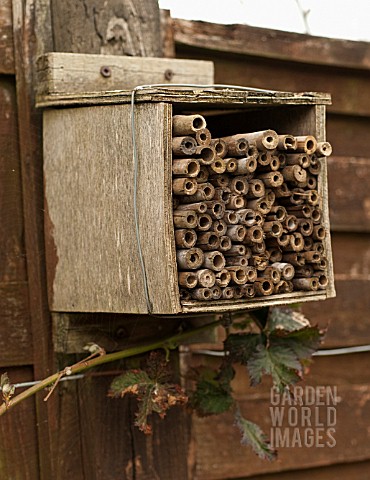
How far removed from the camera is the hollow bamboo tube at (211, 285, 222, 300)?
1.82m

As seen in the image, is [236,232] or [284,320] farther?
[284,320]

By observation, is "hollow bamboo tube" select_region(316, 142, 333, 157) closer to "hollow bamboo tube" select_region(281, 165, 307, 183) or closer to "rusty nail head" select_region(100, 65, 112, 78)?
"hollow bamboo tube" select_region(281, 165, 307, 183)

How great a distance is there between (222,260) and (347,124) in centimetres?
108

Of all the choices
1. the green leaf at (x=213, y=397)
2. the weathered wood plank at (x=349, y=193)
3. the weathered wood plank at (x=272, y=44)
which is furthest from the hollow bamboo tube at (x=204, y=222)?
the weathered wood plank at (x=349, y=193)

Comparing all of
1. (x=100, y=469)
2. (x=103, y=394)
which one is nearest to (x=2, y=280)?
(x=103, y=394)

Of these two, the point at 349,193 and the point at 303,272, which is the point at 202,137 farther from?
the point at 349,193

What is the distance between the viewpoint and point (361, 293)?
2771 mm

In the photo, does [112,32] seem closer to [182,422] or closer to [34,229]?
[34,229]

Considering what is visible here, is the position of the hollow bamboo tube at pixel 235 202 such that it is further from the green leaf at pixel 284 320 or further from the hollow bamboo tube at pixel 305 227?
the green leaf at pixel 284 320

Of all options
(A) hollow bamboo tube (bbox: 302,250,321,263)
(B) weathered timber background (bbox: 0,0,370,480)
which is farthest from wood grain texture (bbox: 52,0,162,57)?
(A) hollow bamboo tube (bbox: 302,250,321,263)

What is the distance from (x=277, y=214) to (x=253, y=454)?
2.91 feet

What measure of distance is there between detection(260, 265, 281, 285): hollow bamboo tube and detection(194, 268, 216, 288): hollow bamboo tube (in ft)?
0.47

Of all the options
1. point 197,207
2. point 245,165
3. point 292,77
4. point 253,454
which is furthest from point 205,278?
point 292,77

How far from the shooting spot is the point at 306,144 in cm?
196
